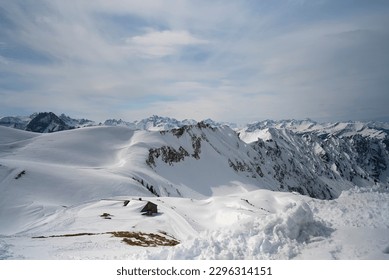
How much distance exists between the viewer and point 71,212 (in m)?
38.8

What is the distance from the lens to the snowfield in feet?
40.9

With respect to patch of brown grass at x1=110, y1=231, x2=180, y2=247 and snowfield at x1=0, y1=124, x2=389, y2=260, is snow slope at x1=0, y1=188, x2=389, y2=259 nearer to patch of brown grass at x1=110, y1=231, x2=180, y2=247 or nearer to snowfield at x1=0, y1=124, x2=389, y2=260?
snowfield at x1=0, y1=124, x2=389, y2=260

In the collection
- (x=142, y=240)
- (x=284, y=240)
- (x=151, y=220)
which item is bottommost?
(x=142, y=240)

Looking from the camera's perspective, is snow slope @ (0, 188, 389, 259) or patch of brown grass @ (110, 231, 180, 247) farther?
patch of brown grass @ (110, 231, 180, 247)

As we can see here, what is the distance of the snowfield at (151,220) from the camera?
12.5m

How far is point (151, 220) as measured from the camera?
33.9 metres

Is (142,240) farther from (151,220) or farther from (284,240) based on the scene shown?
(284,240)

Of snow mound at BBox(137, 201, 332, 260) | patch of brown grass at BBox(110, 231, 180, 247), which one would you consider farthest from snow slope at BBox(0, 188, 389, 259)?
patch of brown grass at BBox(110, 231, 180, 247)

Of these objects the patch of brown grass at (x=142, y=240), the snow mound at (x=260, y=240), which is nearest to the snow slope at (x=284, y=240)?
the snow mound at (x=260, y=240)

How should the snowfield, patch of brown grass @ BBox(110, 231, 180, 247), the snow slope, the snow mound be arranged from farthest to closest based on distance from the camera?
patch of brown grass @ BBox(110, 231, 180, 247) → the snowfield → the snow mound → the snow slope

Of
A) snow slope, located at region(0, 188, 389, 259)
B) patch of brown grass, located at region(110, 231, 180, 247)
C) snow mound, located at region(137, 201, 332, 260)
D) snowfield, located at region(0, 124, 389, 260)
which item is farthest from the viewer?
patch of brown grass, located at region(110, 231, 180, 247)

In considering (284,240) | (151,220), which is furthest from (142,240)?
(284,240)

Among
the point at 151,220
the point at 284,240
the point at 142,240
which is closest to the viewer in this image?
the point at 284,240
